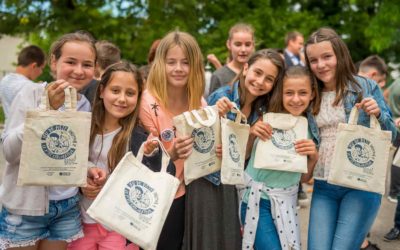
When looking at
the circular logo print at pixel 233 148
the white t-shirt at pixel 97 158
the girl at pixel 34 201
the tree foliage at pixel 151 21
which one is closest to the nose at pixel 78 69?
the girl at pixel 34 201

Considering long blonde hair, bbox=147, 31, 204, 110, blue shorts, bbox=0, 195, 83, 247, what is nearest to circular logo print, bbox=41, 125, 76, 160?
blue shorts, bbox=0, 195, 83, 247

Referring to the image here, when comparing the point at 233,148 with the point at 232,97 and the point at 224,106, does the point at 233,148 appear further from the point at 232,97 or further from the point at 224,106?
the point at 232,97

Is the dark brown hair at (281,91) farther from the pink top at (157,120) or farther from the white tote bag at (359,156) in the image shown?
the pink top at (157,120)

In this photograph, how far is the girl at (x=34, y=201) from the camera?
98.4 inches

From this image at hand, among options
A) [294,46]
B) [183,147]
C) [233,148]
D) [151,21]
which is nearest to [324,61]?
[233,148]

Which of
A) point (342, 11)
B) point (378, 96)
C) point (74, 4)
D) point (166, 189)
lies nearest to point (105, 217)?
point (166, 189)

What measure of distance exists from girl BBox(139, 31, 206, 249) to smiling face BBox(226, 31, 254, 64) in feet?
6.52

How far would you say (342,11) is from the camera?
16.6 m

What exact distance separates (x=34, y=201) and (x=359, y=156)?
6.37 feet

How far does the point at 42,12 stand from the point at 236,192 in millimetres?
10855

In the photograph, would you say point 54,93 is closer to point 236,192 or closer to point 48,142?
point 48,142

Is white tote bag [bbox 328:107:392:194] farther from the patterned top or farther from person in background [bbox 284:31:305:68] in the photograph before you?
person in background [bbox 284:31:305:68]

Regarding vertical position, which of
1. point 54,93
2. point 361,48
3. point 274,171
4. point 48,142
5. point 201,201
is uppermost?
point 361,48

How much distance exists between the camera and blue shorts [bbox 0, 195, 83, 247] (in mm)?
2547
